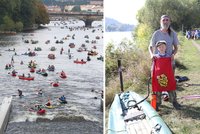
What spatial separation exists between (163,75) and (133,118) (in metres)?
0.22

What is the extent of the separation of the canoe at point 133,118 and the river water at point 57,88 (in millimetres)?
1264

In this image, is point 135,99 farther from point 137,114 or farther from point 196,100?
point 196,100

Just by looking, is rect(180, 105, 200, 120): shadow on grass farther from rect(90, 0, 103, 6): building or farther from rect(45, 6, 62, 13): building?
rect(45, 6, 62, 13): building

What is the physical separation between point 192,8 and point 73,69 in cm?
168

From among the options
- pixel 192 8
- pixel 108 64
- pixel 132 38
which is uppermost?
pixel 192 8

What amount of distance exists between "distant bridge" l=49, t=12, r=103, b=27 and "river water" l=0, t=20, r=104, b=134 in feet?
0.16

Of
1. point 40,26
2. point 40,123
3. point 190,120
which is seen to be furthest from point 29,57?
→ point 190,120

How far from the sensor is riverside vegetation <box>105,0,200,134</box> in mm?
1646

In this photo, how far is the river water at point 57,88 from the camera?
10.2ft

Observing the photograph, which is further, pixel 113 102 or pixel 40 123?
pixel 40 123

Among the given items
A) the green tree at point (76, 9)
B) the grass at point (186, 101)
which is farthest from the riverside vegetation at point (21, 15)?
the grass at point (186, 101)

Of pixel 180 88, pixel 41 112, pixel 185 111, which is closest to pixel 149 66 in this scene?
pixel 180 88

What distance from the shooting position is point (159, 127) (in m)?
1.43

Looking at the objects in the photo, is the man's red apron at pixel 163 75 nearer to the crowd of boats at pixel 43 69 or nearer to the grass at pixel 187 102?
the grass at pixel 187 102
